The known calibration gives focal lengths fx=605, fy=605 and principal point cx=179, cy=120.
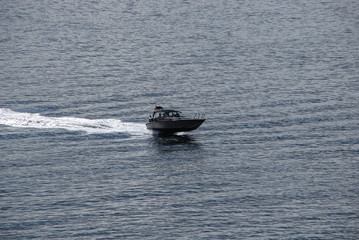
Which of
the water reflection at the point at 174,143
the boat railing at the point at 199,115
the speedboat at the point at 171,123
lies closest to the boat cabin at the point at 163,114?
the speedboat at the point at 171,123

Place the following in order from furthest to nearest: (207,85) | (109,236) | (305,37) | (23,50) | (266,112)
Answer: (305,37), (23,50), (207,85), (266,112), (109,236)

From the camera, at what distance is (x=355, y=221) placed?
59.3 metres

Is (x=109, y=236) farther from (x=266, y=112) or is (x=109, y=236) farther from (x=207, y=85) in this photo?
(x=207, y=85)

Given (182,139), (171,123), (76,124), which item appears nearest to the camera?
(182,139)

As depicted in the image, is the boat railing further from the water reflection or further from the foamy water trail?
the foamy water trail

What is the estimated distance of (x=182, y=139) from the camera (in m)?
86.7

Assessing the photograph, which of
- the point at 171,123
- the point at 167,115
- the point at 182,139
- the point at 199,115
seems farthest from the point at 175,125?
the point at 199,115

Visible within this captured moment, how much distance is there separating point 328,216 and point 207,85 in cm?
5464

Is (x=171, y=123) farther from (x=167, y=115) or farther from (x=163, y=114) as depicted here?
(x=163, y=114)

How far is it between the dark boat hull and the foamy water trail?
239 centimetres

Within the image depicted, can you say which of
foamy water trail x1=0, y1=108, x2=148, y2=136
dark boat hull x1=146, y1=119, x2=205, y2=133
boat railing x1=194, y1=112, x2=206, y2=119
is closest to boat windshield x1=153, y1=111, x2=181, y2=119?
dark boat hull x1=146, y1=119, x2=205, y2=133

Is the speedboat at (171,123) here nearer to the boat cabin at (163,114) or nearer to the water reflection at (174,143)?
the boat cabin at (163,114)

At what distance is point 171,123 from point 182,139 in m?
2.80

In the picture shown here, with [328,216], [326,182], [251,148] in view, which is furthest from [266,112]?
[328,216]
